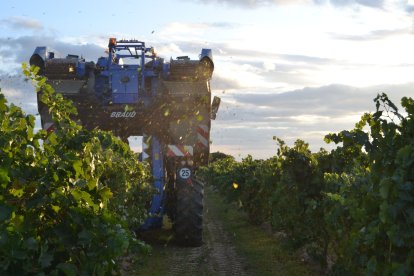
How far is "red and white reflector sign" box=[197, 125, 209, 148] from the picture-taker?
1180 cm

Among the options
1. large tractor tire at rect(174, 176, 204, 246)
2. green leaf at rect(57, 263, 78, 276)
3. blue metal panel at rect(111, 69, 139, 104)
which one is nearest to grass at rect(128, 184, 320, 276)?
large tractor tire at rect(174, 176, 204, 246)

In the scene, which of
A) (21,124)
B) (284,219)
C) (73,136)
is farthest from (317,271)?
(21,124)

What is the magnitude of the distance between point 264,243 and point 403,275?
1027cm

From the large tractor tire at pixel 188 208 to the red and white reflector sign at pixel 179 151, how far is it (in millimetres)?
468

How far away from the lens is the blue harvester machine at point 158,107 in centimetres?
1162

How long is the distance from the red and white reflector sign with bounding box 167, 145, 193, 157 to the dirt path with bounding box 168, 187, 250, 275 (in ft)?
6.20

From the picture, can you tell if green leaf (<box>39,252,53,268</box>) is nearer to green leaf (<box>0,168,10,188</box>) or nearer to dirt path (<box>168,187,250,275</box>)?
green leaf (<box>0,168,10,188</box>)

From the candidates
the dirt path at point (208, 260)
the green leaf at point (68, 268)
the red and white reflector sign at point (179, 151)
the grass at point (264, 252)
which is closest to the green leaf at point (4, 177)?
the green leaf at point (68, 268)

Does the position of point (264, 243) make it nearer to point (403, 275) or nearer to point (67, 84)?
point (67, 84)

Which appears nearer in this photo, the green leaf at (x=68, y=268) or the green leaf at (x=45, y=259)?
the green leaf at (x=45, y=259)

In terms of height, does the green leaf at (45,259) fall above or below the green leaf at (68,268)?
above

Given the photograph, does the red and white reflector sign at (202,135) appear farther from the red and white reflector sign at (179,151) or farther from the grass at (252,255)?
the grass at (252,255)

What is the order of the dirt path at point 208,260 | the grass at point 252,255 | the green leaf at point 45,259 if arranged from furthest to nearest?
the grass at point 252,255 → the dirt path at point 208,260 → the green leaf at point 45,259

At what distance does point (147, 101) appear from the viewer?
38.8ft
